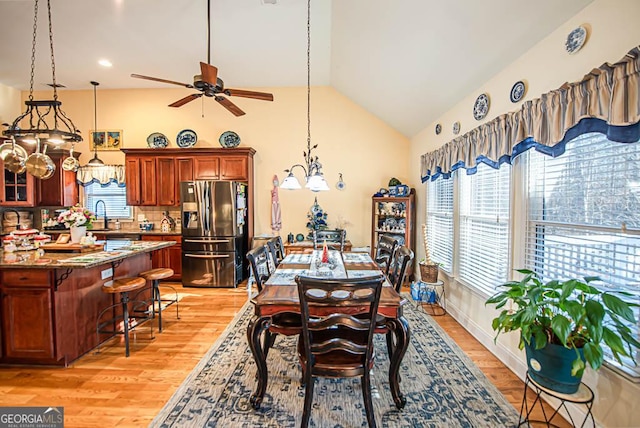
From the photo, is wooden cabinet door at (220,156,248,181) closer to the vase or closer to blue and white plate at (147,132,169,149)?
blue and white plate at (147,132,169,149)

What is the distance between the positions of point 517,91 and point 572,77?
21.6 inches

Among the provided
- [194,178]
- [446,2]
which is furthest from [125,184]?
[446,2]

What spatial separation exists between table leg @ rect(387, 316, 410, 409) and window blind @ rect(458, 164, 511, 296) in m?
1.33

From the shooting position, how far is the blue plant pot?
4.99ft

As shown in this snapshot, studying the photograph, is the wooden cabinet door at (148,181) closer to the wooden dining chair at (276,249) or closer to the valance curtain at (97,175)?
the valance curtain at (97,175)

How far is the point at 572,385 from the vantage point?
154 cm

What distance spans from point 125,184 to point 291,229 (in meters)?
3.18

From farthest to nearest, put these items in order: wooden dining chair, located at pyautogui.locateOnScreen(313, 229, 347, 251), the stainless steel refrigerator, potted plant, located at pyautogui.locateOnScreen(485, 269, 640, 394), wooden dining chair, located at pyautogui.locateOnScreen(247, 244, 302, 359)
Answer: the stainless steel refrigerator, wooden dining chair, located at pyautogui.locateOnScreen(313, 229, 347, 251), wooden dining chair, located at pyautogui.locateOnScreen(247, 244, 302, 359), potted plant, located at pyautogui.locateOnScreen(485, 269, 640, 394)

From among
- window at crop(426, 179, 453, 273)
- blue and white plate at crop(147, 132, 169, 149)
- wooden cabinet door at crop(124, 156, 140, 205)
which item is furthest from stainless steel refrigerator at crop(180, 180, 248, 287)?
window at crop(426, 179, 453, 273)

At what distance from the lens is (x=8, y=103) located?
5.22 metres

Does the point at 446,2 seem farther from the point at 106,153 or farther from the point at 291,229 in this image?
the point at 106,153

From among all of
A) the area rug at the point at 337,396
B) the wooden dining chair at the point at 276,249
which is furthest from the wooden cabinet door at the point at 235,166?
the area rug at the point at 337,396

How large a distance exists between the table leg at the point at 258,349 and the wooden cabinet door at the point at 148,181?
4.17m

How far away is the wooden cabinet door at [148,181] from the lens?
16.7 ft
